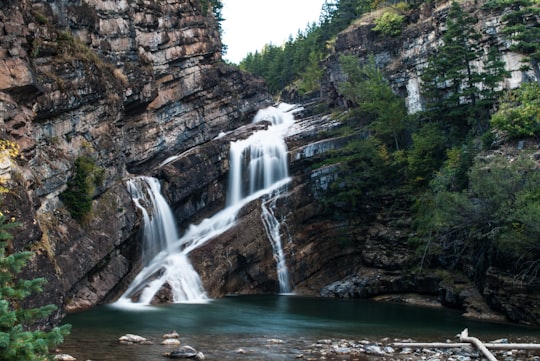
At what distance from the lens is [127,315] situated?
83.4 ft

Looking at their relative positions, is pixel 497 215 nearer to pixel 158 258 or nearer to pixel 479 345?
pixel 479 345

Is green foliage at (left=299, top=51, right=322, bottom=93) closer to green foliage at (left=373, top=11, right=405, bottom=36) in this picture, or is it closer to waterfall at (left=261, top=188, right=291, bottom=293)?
green foliage at (left=373, top=11, right=405, bottom=36)

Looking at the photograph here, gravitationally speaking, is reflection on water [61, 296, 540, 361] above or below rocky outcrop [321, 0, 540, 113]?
below

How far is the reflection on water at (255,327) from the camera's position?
56.3 ft

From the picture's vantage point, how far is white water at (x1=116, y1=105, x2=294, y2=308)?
1262 inches

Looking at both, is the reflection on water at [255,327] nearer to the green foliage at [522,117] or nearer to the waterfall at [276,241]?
the waterfall at [276,241]

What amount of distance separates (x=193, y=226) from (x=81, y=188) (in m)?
10.2

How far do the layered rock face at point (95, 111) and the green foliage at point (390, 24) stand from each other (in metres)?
15.7

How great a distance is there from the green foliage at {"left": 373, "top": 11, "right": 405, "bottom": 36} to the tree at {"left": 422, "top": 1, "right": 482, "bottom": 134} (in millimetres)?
10022

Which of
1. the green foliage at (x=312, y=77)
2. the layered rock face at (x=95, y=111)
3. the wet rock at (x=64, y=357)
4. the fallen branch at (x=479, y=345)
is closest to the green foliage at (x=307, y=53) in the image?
the green foliage at (x=312, y=77)

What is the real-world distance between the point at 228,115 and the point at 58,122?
21.3 m

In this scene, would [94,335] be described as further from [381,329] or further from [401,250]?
[401,250]

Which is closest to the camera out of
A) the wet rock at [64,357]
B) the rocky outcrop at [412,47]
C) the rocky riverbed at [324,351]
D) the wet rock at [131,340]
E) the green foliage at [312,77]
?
the wet rock at [64,357]

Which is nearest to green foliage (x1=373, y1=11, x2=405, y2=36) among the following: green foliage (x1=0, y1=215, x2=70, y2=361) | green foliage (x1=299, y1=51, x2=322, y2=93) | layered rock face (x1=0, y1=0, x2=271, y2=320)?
layered rock face (x1=0, y1=0, x2=271, y2=320)
